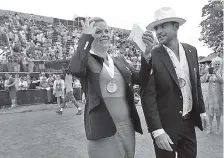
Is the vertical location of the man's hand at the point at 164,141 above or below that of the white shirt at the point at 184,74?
below

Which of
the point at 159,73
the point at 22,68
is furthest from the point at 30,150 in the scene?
the point at 22,68

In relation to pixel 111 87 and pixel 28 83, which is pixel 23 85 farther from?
pixel 111 87

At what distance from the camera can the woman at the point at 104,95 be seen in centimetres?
232

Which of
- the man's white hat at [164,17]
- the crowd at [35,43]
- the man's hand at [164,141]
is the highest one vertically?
the crowd at [35,43]

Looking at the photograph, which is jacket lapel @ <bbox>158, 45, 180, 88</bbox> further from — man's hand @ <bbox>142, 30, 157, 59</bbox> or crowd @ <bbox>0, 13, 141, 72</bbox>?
crowd @ <bbox>0, 13, 141, 72</bbox>

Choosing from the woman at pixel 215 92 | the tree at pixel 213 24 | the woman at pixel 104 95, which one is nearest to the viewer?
the woman at pixel 104 95

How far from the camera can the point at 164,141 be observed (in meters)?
2.32

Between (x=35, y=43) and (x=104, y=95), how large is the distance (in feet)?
63.8

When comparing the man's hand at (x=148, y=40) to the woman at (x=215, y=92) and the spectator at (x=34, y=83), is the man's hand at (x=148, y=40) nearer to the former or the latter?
the woman at (x=215, y=92)

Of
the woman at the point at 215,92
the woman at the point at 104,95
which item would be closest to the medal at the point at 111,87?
the woman at the point at 104,95

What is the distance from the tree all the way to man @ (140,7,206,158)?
28.8 metres

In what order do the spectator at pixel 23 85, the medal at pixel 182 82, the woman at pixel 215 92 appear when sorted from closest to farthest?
the medal at pixel 182 82
the woman at pixel 215 92
the spectator at pixel 23 85

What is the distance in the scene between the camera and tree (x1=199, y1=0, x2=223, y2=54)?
29.8 metres

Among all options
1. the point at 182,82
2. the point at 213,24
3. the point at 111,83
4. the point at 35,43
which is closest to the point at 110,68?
the point at 111,83
